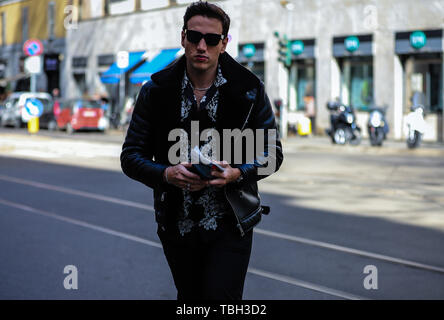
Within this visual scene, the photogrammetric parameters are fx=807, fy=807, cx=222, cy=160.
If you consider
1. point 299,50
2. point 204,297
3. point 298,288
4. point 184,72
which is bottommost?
point 298,288

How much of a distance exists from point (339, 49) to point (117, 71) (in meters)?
13.1

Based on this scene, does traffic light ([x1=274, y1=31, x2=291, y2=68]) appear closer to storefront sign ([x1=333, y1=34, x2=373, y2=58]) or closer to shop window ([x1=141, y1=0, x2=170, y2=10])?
storefront sign ([x1=333, y1=34, x2=373, y2=58])

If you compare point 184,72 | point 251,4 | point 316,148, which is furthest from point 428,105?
point 184,72

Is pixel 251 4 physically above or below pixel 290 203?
above

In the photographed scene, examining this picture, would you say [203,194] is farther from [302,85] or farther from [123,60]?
[123,60]

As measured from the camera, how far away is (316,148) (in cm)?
2186

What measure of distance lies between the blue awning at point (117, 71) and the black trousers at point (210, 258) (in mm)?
32963

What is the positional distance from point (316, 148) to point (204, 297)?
1870 cm

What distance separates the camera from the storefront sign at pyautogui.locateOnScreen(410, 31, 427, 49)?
2428cm

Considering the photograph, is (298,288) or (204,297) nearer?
(204,297)

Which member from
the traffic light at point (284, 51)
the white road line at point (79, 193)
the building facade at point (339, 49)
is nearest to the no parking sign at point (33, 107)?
the building facade at point (339, 49)

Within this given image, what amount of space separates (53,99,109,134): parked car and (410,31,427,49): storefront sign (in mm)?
12751

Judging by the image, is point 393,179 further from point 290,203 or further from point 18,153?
point 18,153

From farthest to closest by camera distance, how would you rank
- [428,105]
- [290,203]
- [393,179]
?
[428,105]
[393,179]
[290,203]
